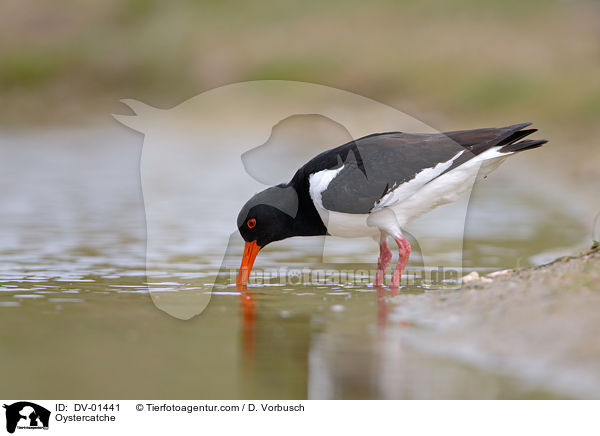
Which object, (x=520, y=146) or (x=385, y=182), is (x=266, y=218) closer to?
(x=385, y=182)

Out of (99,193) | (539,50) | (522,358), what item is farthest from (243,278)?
(539,50)

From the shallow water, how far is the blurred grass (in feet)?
26.9

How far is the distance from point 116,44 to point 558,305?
82.7 feet

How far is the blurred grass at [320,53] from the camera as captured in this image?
2000 centimetres

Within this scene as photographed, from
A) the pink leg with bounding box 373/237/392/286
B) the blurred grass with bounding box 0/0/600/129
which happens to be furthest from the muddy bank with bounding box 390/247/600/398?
the blurred grass with bounding box 0/0/600/129

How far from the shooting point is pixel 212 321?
6.03m

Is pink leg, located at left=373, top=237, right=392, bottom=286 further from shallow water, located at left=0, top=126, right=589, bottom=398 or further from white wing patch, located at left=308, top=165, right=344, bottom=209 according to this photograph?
white wing patch, located at left=308, top=165, right=344, bottom=209

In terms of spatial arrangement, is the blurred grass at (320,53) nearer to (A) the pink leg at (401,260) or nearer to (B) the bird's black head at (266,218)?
(A) the pink leg at (401,260)

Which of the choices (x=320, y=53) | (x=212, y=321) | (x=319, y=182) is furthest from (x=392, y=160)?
(x=320, y=53)

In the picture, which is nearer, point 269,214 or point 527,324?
point 527,324

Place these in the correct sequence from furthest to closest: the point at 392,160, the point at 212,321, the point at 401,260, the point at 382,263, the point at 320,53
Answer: the point at 320,53 → the point at 382,263 → the point at 401,260 → the point at 392,160 → the point at 212,321

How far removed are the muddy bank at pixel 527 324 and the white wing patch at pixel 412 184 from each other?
103cm

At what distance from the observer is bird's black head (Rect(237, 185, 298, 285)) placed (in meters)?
7.68

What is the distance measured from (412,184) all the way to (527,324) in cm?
238
